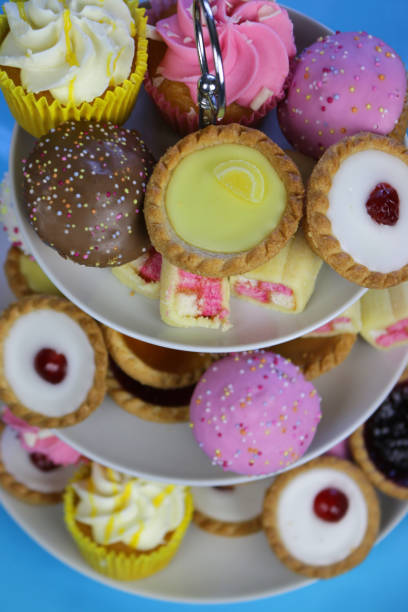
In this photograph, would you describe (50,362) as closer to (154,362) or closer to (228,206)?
(154,362)

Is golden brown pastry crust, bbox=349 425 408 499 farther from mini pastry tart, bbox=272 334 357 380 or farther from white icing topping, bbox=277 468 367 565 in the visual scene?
mini pastry tart, bbox=272 334 357 380

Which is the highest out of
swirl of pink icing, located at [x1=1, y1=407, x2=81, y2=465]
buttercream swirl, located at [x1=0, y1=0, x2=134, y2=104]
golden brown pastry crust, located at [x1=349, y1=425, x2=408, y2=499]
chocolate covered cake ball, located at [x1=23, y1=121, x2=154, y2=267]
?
buttercream swirl, located at [x1=0, y1=0, x2=134, y2=104]

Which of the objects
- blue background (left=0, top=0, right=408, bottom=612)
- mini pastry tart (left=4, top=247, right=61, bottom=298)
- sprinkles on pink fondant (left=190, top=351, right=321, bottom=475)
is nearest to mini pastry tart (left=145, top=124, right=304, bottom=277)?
sprinkles on pink fondant (left=190, top=351, right=321, bottom=475)

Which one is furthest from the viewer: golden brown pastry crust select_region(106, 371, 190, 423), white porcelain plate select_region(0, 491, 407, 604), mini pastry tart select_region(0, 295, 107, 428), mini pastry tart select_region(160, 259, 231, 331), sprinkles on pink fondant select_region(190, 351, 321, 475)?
white porcelain plate select_region(0, 491, 407, 604)

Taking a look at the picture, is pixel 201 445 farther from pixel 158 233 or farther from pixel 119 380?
pixel 158 233

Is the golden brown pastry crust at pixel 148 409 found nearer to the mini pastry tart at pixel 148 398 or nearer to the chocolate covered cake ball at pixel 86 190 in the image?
the mini pastry tart at pixel 148 398
